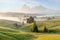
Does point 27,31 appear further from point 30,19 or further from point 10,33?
point 10,33

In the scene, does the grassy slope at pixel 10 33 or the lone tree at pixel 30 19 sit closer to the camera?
the grassy slope at pixel 10 33

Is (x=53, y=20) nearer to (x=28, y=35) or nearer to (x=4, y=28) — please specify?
(x=28, y=35)

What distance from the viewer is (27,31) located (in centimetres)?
425

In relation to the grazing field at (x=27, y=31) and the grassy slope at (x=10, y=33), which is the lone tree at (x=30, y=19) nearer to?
the grazing field at (x=27, y=31)

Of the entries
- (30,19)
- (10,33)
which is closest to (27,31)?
(30,19)

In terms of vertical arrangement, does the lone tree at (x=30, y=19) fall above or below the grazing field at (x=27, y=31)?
above

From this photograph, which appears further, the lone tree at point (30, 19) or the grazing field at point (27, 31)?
the lone tree at point (30, 19)

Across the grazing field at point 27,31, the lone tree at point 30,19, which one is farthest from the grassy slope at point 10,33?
the lone tree at point 30,19

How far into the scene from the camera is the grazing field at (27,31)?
4.13m

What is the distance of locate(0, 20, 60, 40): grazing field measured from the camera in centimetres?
413

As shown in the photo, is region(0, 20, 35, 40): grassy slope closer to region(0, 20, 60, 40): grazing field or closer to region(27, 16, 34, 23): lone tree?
region(0, 20, 60, 40): grazing field

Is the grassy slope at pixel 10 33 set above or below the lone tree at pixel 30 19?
below

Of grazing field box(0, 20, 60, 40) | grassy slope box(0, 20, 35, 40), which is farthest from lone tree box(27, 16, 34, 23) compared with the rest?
grassy slope box(0, 20, 35, 40)

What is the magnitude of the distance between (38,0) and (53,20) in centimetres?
77
